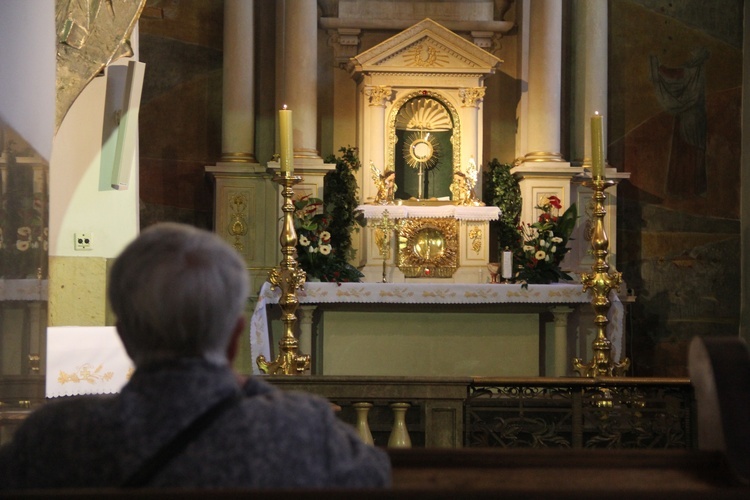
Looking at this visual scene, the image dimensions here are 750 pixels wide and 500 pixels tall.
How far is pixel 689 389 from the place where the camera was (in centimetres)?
537

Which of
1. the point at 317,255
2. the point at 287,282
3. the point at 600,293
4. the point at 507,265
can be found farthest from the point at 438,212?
the point at 287,282

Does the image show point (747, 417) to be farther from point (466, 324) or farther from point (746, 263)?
point (746, 263)

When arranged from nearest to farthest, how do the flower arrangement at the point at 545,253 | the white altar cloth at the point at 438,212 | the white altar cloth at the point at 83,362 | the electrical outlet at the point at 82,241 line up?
the white altar cloth at the point at 83,362 < the electrical outlet at the point at 82,241 < the flower arrangement at the point at 545,253 < the white altar cloth at the point at 438,212

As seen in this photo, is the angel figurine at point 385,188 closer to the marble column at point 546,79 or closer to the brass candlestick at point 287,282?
the marble column at point 546,79

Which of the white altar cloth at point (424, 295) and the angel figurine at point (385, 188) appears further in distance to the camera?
the angel figurine at point (385, 188)

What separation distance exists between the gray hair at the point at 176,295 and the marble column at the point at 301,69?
920cm

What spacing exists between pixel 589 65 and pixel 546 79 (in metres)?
0.63

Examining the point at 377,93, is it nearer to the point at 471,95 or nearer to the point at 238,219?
the point at 471,95

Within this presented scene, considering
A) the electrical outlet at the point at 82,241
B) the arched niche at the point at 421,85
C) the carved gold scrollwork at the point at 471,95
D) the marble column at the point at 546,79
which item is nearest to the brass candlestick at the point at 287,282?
the electrical outlet at the point at 82,241

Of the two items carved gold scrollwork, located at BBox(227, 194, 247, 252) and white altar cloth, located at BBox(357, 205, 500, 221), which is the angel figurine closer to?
white altar cloth, located at BBox(357, 205, 500, 221)

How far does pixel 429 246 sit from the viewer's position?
1104 centimetres

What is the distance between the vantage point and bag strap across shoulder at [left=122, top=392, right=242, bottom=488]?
67.4 inches

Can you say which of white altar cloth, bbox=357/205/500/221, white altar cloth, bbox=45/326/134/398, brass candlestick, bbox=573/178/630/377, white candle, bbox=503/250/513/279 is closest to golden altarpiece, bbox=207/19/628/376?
white altar cloth, bbox=357/205/500/221

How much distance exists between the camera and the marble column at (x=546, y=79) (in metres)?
11.3
